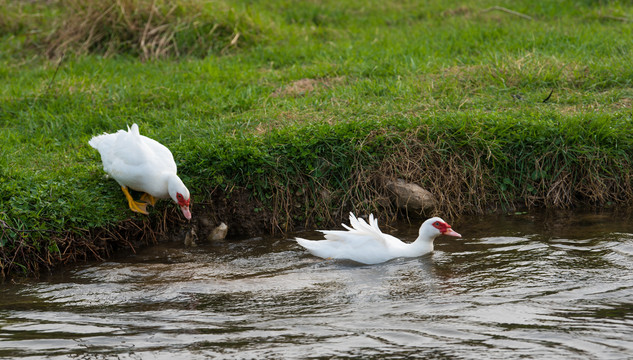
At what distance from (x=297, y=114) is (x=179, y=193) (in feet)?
7.43

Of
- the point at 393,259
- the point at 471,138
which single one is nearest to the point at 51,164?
the point at 393,259

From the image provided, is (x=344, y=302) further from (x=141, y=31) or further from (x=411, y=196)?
(x=141, y=31)

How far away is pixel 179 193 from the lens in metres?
6.31

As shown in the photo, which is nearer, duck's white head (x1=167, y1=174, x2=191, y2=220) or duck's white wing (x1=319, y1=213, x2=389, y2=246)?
duck's white wing (x1=319, y1=213, x2=389, y2=246)

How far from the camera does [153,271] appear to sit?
605cm

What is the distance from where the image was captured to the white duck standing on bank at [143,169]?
639 centimetres

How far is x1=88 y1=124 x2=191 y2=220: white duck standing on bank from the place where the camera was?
639 centimetres

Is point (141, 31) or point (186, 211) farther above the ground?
point (141, 31)

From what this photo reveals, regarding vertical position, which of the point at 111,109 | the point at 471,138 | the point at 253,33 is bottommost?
the point at 471,138

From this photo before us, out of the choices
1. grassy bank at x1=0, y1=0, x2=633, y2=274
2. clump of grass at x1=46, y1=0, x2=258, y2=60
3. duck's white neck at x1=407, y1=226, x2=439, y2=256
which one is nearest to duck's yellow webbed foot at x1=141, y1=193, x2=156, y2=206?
grassy bank at x1=0, y1=0, x2=633, y2=274

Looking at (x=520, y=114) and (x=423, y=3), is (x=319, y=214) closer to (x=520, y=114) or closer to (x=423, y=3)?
(x=520, y=114)

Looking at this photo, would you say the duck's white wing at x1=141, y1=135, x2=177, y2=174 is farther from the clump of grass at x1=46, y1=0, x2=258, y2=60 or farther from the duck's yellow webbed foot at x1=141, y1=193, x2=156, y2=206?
the clump of grass at x1=46, y1=0, x2=258, y2=60

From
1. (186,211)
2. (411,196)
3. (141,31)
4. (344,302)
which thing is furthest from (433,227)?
(141,31)

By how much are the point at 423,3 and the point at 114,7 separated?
5687 millimetres
